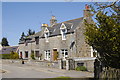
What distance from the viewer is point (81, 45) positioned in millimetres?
25859

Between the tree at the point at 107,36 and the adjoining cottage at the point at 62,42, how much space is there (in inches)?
505

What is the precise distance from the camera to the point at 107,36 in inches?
357

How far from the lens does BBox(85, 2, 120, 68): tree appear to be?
880cm

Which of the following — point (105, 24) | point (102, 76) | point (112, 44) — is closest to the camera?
point (112, 44)

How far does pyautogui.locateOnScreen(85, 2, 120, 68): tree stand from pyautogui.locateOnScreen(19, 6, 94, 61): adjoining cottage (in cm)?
1283

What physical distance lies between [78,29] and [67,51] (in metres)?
3.83

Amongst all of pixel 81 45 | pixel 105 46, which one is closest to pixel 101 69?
pixel 105 46

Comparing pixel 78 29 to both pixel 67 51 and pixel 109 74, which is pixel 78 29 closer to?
pixel 67 51

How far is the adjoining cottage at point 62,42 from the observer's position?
84.4 ft

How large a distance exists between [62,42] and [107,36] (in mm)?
18703

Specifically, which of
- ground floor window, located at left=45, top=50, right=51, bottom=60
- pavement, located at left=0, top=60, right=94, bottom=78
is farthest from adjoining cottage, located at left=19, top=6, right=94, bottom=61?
pavement, located at left=0, top=60, right=94, bottom=78

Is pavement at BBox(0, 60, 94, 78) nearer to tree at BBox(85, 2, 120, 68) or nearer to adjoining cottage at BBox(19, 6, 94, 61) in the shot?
tree at BBox(85, 2, 120, 68)

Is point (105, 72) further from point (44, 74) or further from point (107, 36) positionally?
point (44, 74)

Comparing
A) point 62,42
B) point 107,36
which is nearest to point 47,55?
point 62,42
